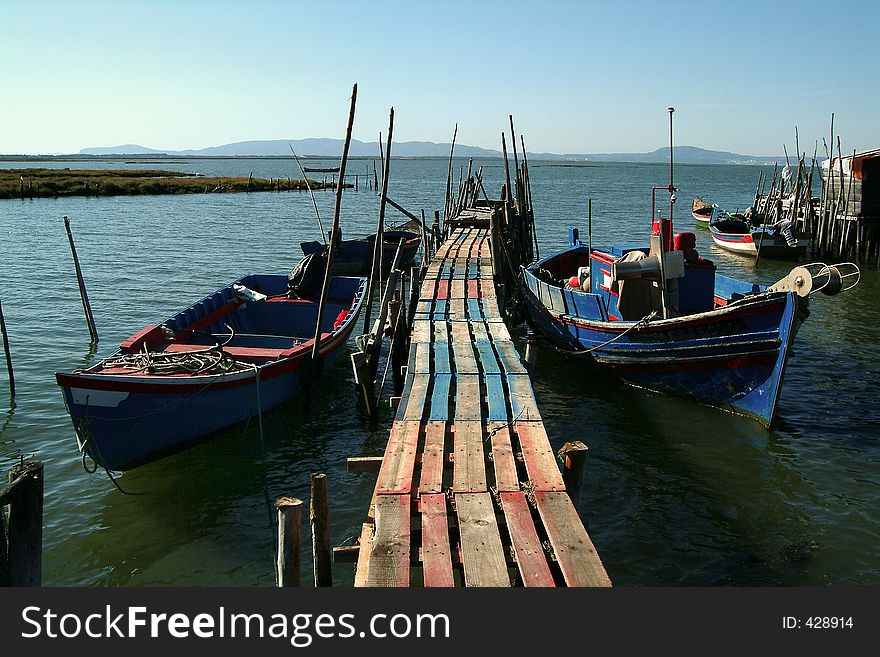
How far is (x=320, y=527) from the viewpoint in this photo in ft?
22.3

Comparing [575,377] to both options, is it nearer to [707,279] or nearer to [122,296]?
[707,279]

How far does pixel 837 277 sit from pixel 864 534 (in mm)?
3835

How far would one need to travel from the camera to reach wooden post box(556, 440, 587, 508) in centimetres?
755

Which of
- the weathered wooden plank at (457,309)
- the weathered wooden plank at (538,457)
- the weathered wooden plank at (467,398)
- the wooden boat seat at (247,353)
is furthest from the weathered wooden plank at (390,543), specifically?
the weathered wooden plank at (457,309)

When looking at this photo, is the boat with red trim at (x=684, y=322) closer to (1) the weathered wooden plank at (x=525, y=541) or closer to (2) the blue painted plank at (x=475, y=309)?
(2) the blue painted plank at (x=475, y=309)

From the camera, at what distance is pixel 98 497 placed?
34.7 ft

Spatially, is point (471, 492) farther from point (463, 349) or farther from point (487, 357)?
point (463, 349)

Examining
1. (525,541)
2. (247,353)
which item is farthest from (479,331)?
(525,541)

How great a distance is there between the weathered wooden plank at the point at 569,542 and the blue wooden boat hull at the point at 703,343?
6583 mm

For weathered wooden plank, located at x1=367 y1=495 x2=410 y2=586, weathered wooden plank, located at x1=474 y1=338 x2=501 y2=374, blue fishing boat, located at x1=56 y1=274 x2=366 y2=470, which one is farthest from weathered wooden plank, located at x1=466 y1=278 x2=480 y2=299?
weathered wooden plank, located at x1=367 y1=495 x2=410 y2=586

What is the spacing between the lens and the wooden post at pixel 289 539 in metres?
6.30

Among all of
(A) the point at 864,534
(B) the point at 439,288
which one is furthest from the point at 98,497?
(A) the point at 864,534

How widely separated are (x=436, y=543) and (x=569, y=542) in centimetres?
111

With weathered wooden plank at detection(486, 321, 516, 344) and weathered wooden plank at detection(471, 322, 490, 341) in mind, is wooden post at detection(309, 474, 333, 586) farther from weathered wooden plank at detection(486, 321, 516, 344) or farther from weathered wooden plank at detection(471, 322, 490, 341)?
weathered wooden plank at detection(471, 322, 490, 341)
